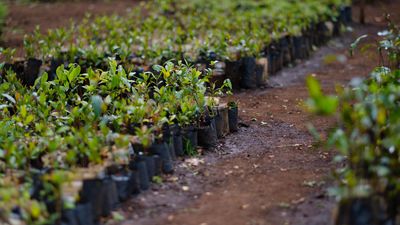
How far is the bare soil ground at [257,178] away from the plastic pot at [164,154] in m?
0.06

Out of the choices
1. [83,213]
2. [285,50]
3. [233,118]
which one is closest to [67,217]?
[83,213]

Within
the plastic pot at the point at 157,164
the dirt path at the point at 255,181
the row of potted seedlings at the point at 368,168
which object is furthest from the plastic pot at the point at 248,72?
the row of potted seedlings at the point at 368,168

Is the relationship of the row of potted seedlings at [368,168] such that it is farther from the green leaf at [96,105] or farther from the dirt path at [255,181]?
the green leaf at [96,105]

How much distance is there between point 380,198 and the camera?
11.7 ft

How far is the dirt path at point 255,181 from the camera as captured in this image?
4.13 m

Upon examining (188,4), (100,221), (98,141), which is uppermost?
(188,4)

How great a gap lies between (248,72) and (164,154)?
114 inches

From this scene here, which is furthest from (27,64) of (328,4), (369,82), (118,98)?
(328,4)

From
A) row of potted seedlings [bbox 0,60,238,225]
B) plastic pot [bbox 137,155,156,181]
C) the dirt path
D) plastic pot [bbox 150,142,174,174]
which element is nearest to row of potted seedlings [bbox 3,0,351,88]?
the dirt path

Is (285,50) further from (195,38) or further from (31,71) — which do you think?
(31,71)

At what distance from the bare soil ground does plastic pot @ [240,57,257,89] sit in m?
0.10

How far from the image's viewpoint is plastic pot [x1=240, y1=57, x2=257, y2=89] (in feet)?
24.2

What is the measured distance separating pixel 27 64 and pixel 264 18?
369 centimetres

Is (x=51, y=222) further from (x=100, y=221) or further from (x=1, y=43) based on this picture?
(x=1, y=43)
